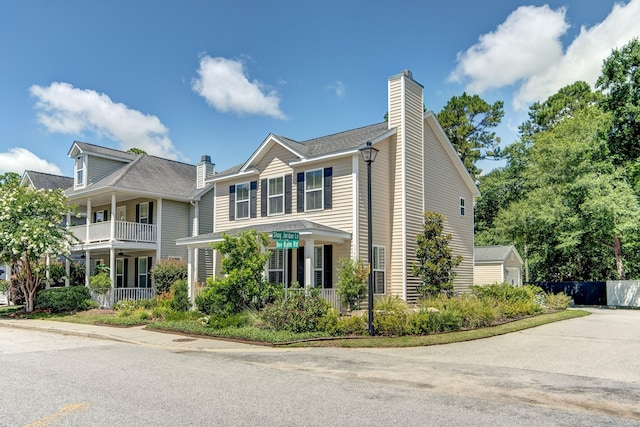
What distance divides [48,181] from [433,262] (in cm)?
2715

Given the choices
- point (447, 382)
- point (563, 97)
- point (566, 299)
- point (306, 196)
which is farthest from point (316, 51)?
point (563, 97)

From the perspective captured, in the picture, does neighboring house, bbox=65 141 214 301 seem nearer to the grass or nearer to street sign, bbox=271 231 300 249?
street sign, bbox=271 231 300 249

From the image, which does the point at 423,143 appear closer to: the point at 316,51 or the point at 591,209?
the point at 316,51

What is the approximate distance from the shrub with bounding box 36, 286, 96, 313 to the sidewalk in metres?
2.30

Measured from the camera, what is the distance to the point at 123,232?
82.4 ft

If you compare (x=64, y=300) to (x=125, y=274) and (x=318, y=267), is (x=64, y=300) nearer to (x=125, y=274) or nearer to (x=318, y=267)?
(x=125, y=274)

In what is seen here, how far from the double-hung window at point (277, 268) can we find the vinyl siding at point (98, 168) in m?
13.8

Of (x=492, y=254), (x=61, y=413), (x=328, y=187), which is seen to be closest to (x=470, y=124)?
(x=492, y=254)

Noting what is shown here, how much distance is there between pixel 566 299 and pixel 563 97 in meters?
26.7

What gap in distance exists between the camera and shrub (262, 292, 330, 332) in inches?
543

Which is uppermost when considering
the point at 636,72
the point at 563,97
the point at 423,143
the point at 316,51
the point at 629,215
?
the point at 563,97

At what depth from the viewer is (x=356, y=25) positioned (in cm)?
1784

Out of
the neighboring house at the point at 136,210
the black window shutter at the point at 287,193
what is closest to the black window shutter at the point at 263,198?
the black window shutter at the point at 287,193

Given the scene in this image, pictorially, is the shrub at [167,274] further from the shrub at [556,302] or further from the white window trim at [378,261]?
the shrub at [556,302]
